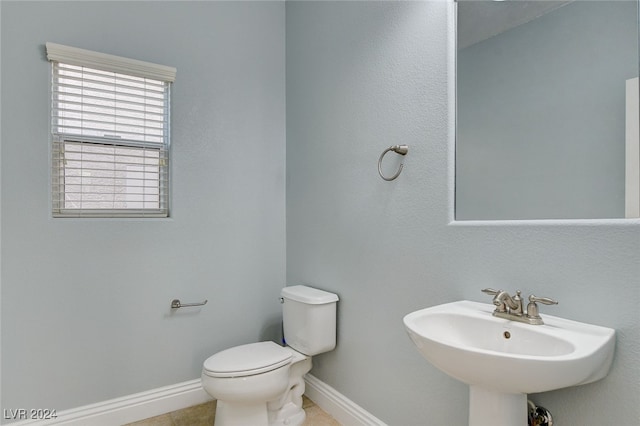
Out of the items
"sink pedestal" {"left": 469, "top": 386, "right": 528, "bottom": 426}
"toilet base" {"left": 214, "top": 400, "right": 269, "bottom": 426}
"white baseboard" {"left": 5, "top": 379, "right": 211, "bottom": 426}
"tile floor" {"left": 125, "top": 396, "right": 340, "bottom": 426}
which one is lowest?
"tile floor" {"left": 125, "top": 396, "right": 340, "bottom": 426}

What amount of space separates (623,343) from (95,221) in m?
2.26

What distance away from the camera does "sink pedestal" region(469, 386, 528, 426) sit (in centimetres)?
105

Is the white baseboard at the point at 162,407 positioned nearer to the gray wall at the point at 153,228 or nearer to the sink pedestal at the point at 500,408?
the gray wall at the point at 153,228

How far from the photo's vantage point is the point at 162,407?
210cm

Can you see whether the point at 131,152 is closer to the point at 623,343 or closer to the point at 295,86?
the point at 295,86

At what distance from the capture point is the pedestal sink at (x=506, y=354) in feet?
2.87

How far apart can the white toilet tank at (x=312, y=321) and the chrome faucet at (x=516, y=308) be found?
99 centimetres

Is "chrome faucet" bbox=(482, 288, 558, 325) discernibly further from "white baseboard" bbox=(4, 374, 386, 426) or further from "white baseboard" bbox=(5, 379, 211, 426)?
"white baseboard" bbox=(5, 379, 211, 426)

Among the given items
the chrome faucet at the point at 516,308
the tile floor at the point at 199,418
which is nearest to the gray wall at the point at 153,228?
the tile floor at the point at 199,418

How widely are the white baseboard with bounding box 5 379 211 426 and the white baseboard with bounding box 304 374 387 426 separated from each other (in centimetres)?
64

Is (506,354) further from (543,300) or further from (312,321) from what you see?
(312,321)

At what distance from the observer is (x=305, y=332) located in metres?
2.01

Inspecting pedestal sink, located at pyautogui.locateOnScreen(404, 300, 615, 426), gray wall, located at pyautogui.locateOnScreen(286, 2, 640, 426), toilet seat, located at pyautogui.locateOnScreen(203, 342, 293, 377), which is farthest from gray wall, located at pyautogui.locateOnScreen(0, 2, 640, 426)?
toilet seat, located at pyautogui.locateOnScreen(203, 342, 293, 377)

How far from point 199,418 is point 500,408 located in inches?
65.6
